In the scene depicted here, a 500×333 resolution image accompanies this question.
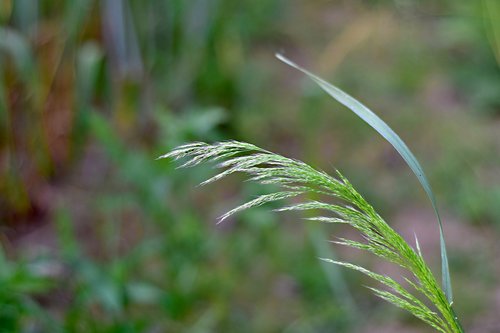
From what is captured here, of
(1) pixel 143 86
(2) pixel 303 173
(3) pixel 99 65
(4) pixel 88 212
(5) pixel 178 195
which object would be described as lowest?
(4) pixel 88 212

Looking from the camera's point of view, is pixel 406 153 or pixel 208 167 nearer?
pixel 406 153

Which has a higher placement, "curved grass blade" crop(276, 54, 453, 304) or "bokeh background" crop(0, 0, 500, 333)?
"curved grass blade" crop(276, 54, 453, 304)

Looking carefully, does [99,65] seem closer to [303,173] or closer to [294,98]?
[294,98]

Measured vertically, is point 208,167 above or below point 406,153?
below

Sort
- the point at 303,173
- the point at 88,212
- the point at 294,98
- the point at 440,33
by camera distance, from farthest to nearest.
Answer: the point at 440,33, the point at 294,98, the point at 88,212, the point at 303,173

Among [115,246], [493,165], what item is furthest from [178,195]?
[493,165]

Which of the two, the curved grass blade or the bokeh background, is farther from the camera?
the bokeh background

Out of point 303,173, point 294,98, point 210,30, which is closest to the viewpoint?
point 303,173

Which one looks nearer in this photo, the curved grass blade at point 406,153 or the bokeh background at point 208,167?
the curved grass blade at point 406,153
